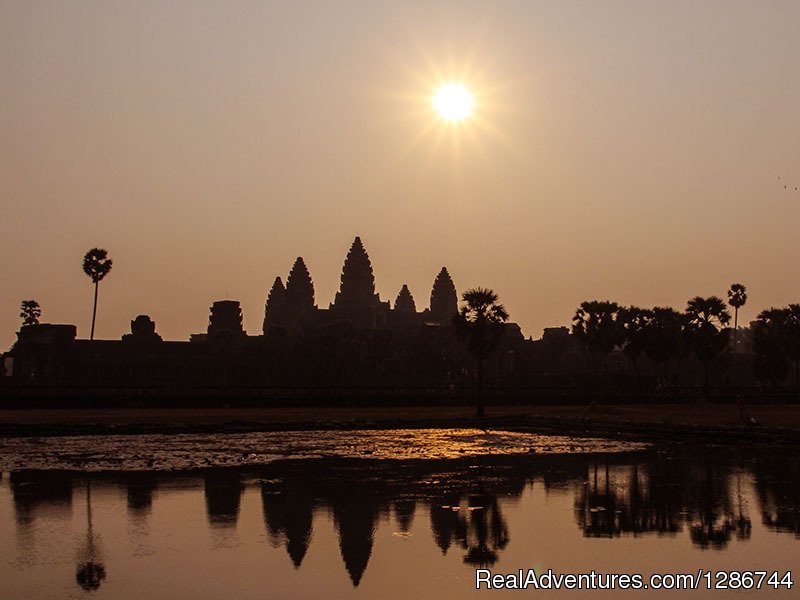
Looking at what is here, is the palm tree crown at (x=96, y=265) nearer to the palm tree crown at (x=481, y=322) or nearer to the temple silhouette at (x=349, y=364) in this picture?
the temple silhouette at (x=349, y=364)

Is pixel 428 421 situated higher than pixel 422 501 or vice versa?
pixel 428 421

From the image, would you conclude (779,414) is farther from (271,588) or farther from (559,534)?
(271,588)

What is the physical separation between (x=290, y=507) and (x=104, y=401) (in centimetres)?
5474

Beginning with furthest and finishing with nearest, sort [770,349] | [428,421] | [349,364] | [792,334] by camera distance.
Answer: [349,364], [770,349], [792,334], [428,421]

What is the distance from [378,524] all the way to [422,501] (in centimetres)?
330

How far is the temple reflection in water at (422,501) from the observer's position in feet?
64.0

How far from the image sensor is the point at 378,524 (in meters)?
21.2

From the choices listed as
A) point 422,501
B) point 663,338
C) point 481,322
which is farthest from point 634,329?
point 422,501

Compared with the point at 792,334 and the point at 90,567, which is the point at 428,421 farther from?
the point at 792,334

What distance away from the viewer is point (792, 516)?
2180 centimetres

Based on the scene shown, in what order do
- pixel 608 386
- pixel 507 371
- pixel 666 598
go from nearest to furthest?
1. pixel 666 598
2. pixel 608 386
3. pixel 507 371

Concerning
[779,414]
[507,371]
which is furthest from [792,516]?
[507,371]

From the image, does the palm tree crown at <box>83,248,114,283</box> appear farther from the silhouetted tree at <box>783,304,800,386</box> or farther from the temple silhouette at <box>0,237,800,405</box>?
the silhouetted tree at <box>783,304,800,386</box>

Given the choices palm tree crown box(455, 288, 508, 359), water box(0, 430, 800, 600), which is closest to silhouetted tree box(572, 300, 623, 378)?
palm tree crown box(455, 288, 508, 359)
